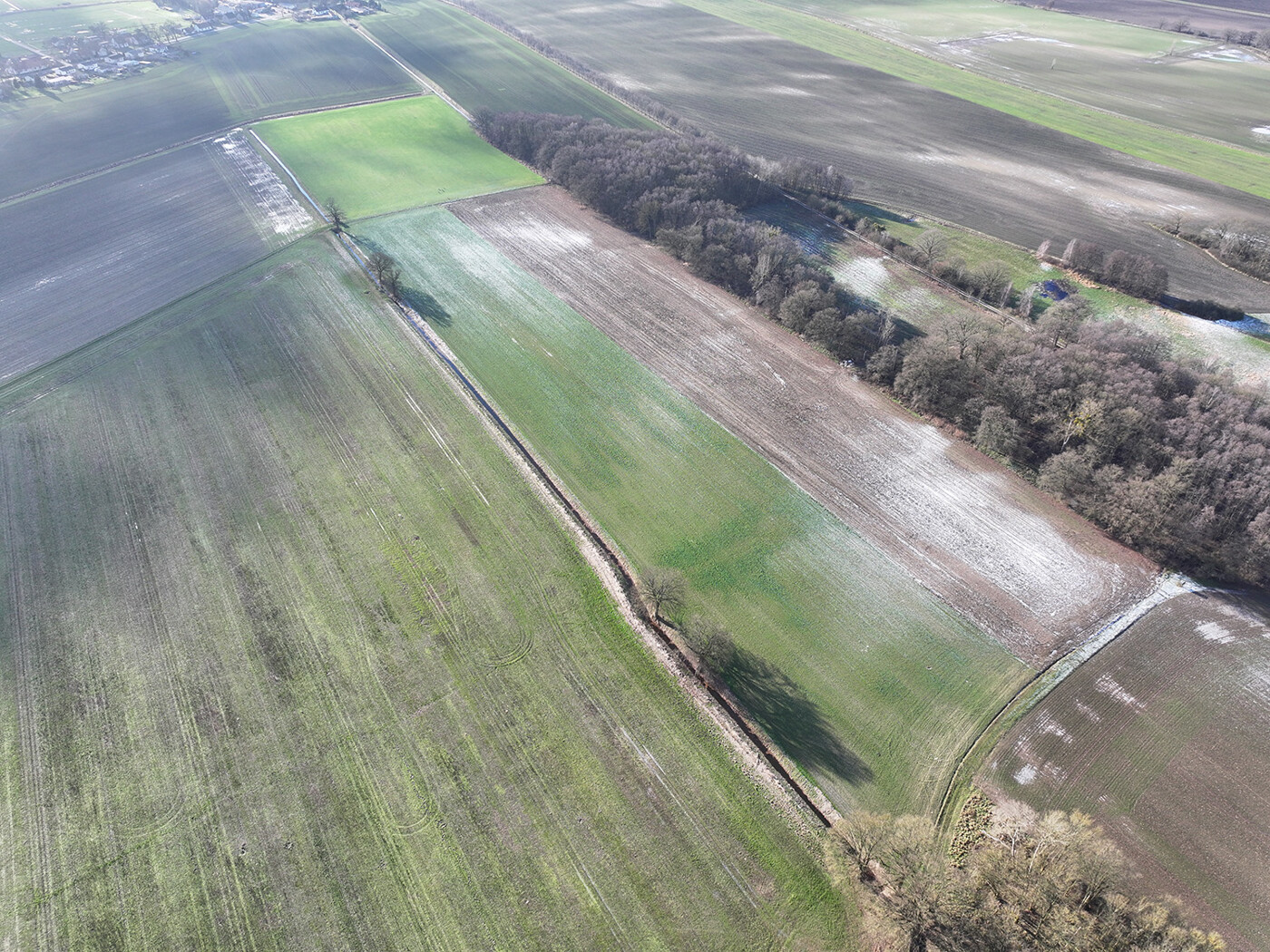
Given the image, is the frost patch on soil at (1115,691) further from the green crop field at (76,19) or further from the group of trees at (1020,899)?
the green crop field at (76,19)

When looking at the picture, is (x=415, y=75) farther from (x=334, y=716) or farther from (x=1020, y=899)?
(x=1020, y=899)

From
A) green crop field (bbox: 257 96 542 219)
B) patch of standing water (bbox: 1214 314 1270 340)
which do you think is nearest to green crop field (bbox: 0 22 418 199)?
green crop field (bbox: 257 96 542 219)

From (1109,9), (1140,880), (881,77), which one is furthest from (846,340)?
(1109,9)

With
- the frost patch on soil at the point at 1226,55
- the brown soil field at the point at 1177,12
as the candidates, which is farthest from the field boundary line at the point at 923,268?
the brown soil field at the point at 1177,12

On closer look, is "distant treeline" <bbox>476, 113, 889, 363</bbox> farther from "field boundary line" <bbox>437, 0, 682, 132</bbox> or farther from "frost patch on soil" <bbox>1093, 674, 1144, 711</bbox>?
"frost patch on soil" <bbox>1093, 674, 1144, 711</bbox>

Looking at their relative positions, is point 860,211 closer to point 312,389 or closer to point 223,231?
point 312,389

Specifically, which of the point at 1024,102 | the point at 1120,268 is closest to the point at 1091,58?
the point at 1024,102
